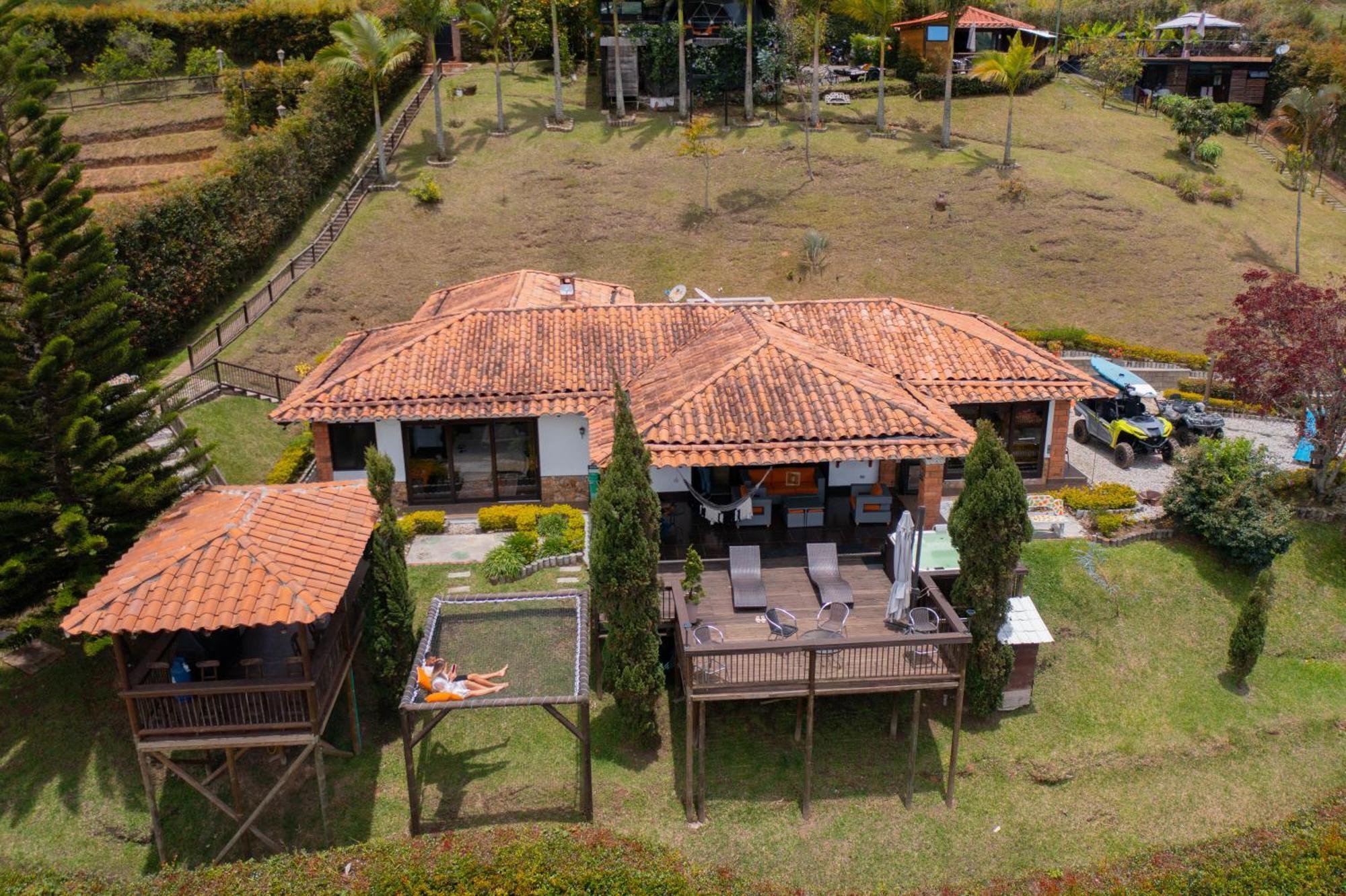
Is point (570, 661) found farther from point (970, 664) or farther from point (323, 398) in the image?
point (323, 398)

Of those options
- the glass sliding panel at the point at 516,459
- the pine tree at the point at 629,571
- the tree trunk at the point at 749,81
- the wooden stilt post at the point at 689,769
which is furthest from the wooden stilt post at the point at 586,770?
the tree trunk at the point at 749,81

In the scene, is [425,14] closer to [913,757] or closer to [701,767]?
[701,767]

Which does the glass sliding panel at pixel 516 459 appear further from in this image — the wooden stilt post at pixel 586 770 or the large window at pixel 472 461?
the wooden stilt post at pixel 586 770

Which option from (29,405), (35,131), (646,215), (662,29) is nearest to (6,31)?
(35,131)

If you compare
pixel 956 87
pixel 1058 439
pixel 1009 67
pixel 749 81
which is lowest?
pixel 1058 439

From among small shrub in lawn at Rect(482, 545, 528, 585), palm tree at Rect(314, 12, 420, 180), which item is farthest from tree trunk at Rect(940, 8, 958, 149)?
small shrub in lawn at Rect(482, 545, 528, 585)

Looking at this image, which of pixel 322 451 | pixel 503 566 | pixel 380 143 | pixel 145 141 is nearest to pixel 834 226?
pixel 380 143
